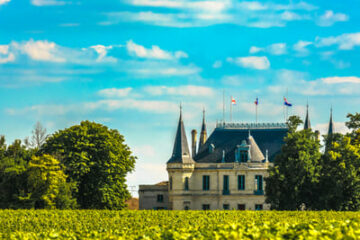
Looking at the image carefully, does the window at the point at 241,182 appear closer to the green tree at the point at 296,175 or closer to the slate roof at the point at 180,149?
the slate roof at the point at 180,149

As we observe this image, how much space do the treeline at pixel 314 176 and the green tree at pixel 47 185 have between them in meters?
21.6

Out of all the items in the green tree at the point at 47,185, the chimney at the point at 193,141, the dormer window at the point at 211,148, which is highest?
the chimney at the point at 193,141

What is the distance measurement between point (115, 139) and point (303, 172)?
2410cm

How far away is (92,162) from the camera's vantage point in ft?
262

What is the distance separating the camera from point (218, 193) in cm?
9756

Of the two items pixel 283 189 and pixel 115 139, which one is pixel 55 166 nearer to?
pixel 115 139

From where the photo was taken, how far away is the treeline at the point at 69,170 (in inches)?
2926

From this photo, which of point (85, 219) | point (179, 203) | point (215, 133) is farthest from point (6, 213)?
point (215, 133)

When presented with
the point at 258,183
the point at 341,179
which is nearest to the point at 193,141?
the point at 258,183

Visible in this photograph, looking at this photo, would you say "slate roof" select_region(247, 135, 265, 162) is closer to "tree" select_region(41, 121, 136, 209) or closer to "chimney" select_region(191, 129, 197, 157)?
"chimney" select_region(191, 129, 197, 157)

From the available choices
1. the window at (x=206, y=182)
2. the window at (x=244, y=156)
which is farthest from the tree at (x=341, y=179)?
the window at (x=206, y=182)

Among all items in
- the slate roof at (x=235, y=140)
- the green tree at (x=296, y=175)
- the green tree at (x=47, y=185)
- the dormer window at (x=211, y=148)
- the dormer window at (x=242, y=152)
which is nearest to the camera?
the green tree at (x=296, y=175)

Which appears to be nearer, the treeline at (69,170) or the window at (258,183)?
the treeline at (69,170)

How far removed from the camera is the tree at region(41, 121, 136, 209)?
7919 cm
